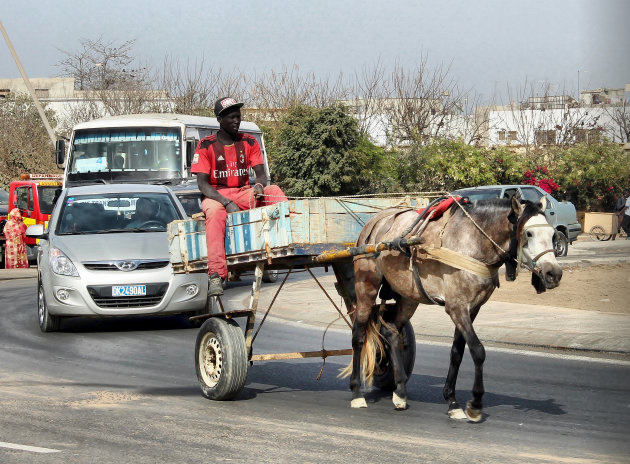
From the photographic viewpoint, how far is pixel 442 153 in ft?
110

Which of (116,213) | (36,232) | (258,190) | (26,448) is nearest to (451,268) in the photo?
(258,190)

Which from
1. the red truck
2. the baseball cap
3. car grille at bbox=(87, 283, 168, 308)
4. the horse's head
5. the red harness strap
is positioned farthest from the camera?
the red truck

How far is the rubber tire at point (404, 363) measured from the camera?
8797mm

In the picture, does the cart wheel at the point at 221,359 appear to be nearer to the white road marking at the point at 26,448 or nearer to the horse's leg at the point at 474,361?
the horse's leg at the point at 474,361

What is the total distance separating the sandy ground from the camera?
15651mm

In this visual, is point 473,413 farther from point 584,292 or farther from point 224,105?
point 584,292

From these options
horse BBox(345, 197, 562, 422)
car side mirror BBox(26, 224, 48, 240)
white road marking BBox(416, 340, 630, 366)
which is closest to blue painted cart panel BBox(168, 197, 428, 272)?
horse BBox(345, 197, 562, 422)

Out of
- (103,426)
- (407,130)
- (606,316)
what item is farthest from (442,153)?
(103,426)

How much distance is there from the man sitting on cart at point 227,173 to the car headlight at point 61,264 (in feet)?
13.7

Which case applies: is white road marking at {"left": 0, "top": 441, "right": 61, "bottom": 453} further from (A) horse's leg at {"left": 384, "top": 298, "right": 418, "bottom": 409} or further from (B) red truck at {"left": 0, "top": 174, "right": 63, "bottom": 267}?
(B) red truck at {"left": 0, "top": 174, "right": 63, "bottom": 267}

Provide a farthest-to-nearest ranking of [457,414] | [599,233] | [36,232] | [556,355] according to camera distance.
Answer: [599,233] < [36,232] < [556,355] < [457,414]

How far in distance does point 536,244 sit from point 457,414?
1.48 meters

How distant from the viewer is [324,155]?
32406 mm

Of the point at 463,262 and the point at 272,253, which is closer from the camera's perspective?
the point at 463,262
